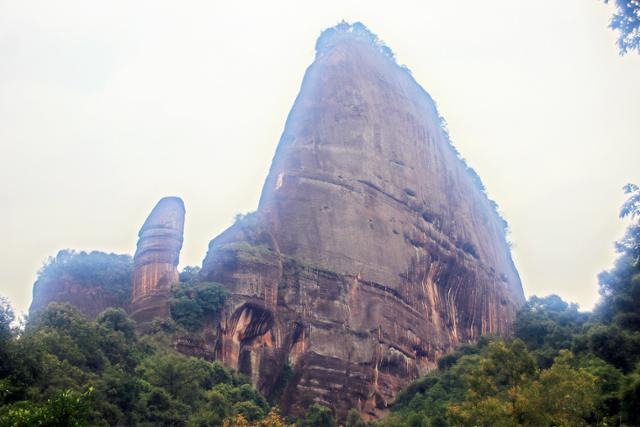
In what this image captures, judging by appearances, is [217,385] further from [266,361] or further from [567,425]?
[567,425]

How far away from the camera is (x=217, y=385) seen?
37.3 metres

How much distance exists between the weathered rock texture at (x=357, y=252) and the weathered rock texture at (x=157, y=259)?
2.25 m

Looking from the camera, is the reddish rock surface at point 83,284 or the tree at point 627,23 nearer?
the tree at point 627,23

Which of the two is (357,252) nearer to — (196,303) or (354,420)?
(196,303)

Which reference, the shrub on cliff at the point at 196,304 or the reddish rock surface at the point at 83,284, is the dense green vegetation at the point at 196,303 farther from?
the reddish rock surface at the point at 83,284

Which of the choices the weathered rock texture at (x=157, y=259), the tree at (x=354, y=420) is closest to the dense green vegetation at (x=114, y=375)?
the weathered rock texture at (x=157, y=259)

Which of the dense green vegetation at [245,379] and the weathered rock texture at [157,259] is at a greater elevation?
the weathered rock texture at [157,259]

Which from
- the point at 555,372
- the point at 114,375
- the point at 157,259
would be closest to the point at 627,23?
the point at 555,372

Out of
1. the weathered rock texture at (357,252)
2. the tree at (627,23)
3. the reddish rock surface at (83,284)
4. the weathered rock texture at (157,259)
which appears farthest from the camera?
the reddish rock surface at (83,284)

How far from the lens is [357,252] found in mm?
49438

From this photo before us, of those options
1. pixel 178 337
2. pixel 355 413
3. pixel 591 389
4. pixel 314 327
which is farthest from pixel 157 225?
pixel 591 389

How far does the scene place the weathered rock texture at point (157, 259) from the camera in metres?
42.8

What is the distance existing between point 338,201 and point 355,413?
14.6m

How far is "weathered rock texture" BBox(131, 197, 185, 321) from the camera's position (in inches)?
1683
